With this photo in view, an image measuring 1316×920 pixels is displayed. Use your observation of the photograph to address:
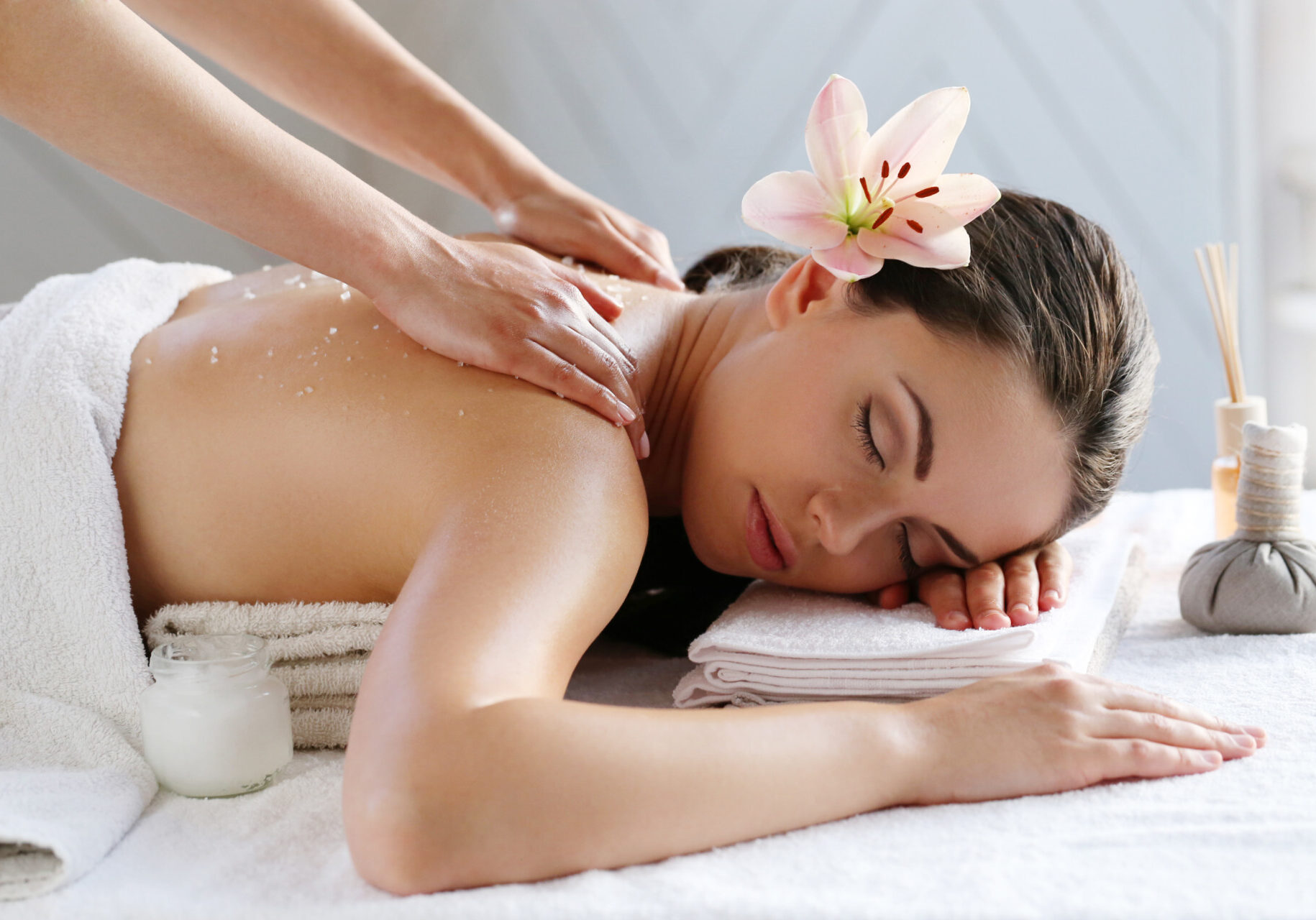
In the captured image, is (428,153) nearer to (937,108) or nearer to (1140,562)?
(937,108)

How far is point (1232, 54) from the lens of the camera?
228 centimetres

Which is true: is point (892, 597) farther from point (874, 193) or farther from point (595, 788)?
point (595, 788)

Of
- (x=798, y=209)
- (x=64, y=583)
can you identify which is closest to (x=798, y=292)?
(x=798, y=209)

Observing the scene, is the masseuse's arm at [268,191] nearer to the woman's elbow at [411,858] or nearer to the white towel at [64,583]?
the white towel at [64,583]

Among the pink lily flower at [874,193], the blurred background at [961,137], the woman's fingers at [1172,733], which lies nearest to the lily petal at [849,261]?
the pink lily flower at [874,193]

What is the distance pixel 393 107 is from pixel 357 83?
6 cm

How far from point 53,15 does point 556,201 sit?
646 millimetres

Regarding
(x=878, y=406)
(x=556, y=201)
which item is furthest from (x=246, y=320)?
(x=878, y=406)

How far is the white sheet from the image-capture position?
69 centimetres

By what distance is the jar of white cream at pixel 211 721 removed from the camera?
3.05ft

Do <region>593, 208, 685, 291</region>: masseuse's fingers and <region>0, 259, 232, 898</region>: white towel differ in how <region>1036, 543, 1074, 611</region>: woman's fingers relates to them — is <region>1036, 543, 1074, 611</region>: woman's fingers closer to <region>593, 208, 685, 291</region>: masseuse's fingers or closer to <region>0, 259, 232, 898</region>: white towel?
<region>593, 208, 685, 291</region>: masseuse's fingers

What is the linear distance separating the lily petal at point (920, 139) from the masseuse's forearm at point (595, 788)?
520 millimetres

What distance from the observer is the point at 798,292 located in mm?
1183

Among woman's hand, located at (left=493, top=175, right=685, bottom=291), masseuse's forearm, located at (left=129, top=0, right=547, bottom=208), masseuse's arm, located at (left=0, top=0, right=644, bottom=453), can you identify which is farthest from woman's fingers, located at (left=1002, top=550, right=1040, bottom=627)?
masseuse's forearm, located at (left=129, top=0, right=547, bottom=208)
